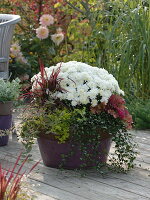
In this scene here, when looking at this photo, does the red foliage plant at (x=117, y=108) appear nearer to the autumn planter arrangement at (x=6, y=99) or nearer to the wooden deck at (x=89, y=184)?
the wooden deck at (x=89, y=184)

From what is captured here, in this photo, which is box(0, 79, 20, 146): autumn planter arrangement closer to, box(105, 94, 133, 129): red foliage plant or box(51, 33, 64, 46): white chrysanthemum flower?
box(105, 94, 133, 129): red foliage plant

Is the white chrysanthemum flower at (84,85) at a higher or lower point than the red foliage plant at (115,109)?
higher

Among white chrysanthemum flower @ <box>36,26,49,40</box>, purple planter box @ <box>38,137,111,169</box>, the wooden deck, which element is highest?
white chrysanthemum flower @ <box>36,26,49,40</box>

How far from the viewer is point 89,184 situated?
3436 millimetres

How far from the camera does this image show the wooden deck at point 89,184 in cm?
320

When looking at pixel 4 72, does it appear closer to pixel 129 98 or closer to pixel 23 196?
pixel 129 98

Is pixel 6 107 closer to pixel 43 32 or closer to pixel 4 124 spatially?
pixel 4 124

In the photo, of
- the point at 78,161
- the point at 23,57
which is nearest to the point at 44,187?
the point at 78,161

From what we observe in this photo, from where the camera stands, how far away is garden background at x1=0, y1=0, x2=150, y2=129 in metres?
5.70

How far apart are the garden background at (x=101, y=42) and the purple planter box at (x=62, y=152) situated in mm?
1528

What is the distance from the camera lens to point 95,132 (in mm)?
3592

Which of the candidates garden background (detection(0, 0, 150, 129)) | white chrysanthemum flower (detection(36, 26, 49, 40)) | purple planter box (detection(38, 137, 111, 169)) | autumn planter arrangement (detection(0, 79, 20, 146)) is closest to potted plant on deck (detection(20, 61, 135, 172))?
purple planter box (detection(38, 137, 111, 169))

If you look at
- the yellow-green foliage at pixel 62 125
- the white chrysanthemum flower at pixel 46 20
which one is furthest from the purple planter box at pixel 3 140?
the white chrysanthemum flower at pixel 46 20

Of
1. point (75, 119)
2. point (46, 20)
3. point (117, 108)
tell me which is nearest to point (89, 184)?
point (75, 119)
